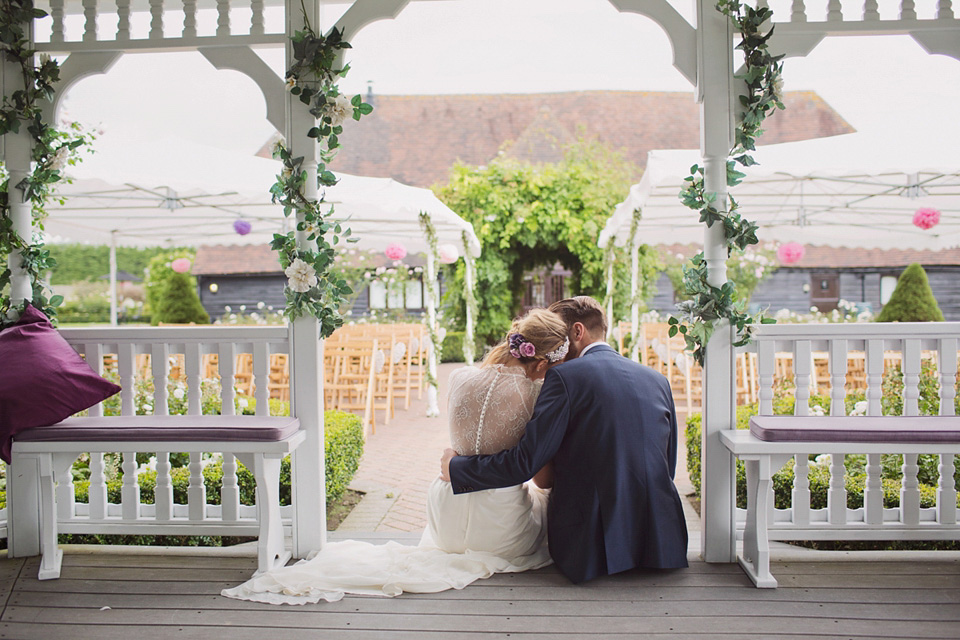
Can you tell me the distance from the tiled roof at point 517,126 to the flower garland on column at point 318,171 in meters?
17.4

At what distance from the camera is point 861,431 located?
302 cm

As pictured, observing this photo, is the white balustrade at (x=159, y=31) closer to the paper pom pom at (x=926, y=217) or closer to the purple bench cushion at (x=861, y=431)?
the purple bench cushion at (x=861, y=431)

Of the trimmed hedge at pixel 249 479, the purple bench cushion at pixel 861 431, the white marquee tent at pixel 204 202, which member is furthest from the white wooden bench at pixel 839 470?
the trimmed hedge at pixel 249 479

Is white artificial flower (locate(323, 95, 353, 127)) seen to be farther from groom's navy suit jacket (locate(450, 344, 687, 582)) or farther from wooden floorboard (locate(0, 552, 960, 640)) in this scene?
wooden floorboard (locate(0, 552, 960, 640))

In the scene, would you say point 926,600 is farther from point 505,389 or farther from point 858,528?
point 505,389

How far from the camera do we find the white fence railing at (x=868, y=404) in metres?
3.43

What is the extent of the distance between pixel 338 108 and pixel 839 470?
3.05m

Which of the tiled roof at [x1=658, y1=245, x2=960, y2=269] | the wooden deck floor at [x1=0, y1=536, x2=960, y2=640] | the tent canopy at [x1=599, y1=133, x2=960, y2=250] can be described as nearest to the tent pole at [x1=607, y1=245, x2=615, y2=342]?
the tent canopy at [x1=599, y1=133, x2=960, y2=250]

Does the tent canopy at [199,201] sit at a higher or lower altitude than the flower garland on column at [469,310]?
higher

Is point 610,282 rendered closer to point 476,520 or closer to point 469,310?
point 469,310

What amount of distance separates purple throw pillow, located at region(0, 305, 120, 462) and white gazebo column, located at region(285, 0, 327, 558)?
876 millimetres

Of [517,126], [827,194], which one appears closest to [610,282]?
[827,194]

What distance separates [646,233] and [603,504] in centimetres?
770

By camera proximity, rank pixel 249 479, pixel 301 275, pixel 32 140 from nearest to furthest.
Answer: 1. pixel 301 275
2. pixel 32 140
3. pixel 249 479
